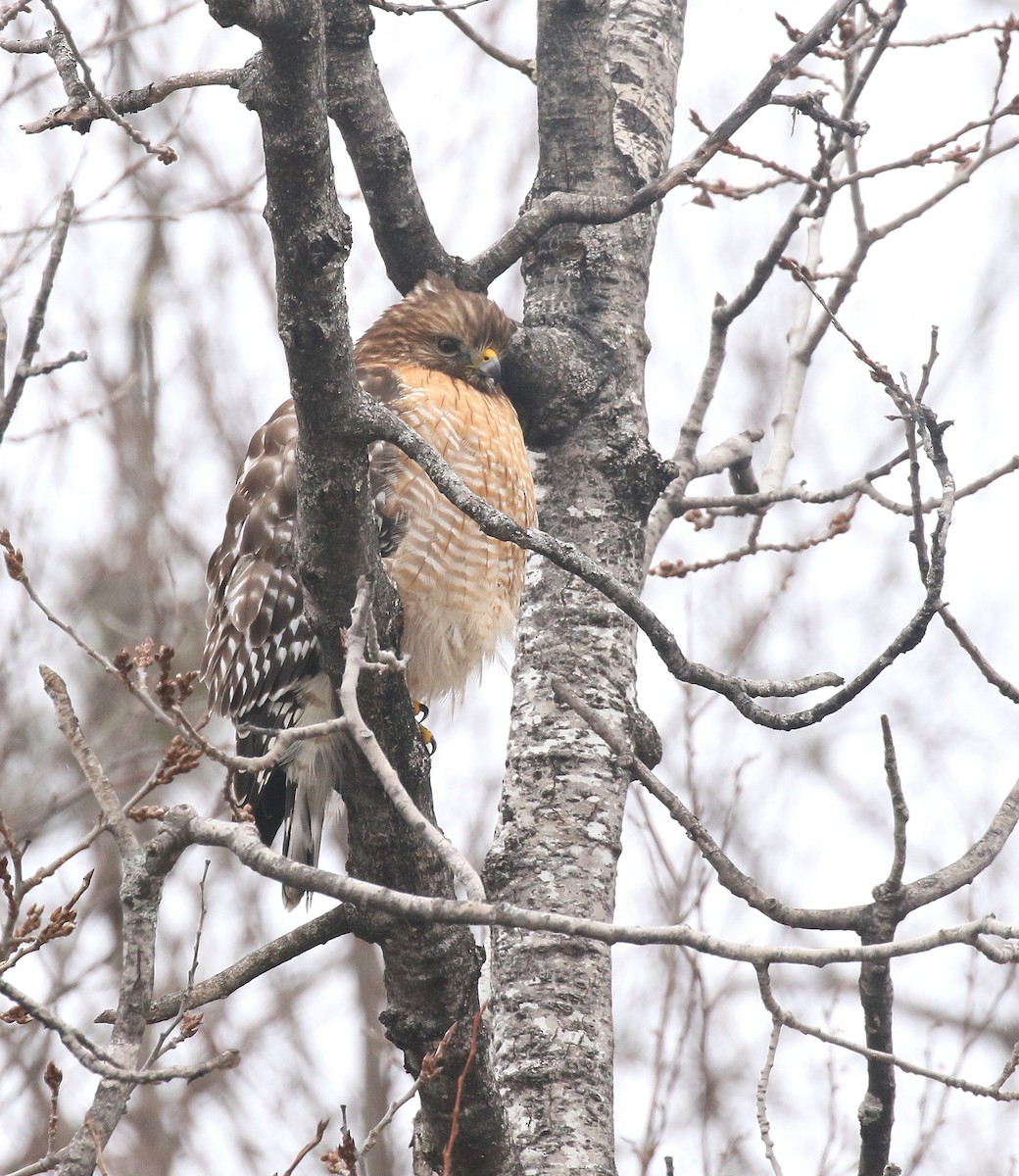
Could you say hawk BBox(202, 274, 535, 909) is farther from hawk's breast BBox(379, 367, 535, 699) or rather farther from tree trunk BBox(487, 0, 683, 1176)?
tree trunk BBox(487, 0, 683, 1176)

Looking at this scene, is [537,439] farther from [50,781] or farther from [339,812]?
[50,781]

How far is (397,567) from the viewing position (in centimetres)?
391

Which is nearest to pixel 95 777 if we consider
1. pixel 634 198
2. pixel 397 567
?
pixel 634 198

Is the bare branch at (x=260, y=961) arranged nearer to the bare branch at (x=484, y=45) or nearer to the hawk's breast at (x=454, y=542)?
the hawk's breast at (x=454, y=542)

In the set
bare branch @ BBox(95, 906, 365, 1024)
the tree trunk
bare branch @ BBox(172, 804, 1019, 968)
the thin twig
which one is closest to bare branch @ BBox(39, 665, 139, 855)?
bare branch @ BBox(172, 804, 1019, 968)

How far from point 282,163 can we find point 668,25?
9.53 feet

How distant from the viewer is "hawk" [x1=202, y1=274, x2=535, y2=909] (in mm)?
3865

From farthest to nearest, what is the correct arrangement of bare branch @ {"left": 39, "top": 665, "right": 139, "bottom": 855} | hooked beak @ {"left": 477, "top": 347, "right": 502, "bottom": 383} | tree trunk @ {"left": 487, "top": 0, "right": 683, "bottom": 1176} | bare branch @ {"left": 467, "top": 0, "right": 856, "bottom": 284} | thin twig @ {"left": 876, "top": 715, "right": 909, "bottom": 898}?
1. hooked beak @ {"left": 477, "top": 347, "right": 502, "bottom": 383}
2. tree trunk @ {"left": 487, "top": 0, "right": 683, "bottom": 1176}
3. bare branch @ {"left": 467, "top": 0, "right": 856, "bottom": 284}
4. thin twig @ {"left": 876, "top": 715, "right": 909, "bottom": 898}
5. bare branch @ {"left": 39, "top": 665, "right": 139, "bottom": 855}

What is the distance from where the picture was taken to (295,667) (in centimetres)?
382

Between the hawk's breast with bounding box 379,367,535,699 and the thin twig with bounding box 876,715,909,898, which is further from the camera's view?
the hawk's breast with bounding box 379,367,535,699

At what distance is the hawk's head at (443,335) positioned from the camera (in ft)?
13.9

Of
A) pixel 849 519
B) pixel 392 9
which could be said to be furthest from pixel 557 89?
pixel 849 519

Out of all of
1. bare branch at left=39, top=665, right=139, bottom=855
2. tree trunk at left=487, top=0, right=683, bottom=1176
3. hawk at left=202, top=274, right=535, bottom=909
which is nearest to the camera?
bare branch at left=39, top=665, right=139, bottom=855

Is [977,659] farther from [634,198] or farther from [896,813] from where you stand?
[634,198]
